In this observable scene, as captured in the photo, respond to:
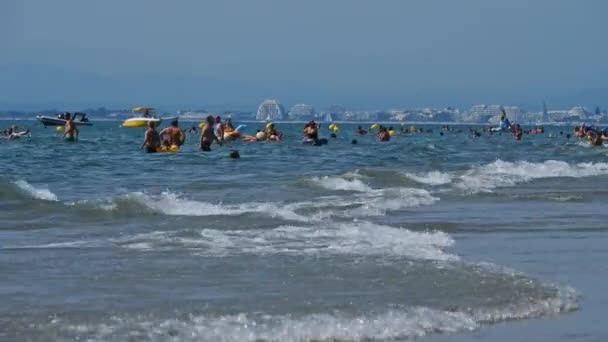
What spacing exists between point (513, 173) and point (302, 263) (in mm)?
17296

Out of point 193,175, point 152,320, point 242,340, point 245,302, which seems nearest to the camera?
point 242,340

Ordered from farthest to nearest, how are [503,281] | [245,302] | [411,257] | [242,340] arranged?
[411,257]
[503,281]
[245,302]
[242,340]

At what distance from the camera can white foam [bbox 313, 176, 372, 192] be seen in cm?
2078

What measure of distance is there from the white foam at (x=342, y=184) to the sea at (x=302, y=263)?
16 cm

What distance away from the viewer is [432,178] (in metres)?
24.5

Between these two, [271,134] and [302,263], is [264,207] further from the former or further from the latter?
[271,134]

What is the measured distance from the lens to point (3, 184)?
61.9 feet

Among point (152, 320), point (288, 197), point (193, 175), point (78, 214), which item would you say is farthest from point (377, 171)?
point (152, 320)

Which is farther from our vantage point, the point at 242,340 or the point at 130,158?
the point at 130,158

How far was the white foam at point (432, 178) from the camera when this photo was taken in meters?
23.3

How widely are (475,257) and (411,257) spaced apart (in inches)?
29.6

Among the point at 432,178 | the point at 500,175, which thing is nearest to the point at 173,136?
the point at 500,175

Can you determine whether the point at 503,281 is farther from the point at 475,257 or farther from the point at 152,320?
the point at 152,320

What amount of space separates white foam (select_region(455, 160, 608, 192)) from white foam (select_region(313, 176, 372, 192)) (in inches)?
73.3
